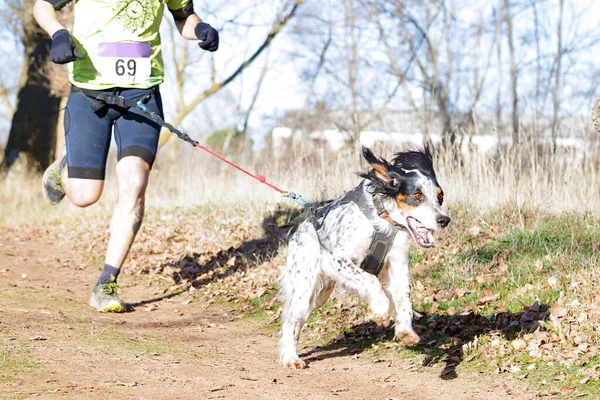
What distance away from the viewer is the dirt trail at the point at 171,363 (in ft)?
11.1

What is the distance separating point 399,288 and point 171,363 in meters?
1.35

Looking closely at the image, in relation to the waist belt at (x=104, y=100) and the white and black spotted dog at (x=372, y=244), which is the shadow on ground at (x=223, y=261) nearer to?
the waist belt at (x=104, y=100)

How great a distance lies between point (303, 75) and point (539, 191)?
12.3 meters

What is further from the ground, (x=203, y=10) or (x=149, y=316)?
(x=203, y=10)

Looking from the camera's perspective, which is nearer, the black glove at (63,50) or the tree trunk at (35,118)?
the black glove at (63,50)

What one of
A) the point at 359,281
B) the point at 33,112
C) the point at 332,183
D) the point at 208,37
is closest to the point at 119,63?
the point at 208,37

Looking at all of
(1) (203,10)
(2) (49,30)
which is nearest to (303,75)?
(1) (203,10)

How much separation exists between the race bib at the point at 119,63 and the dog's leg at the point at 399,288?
2.43 meters

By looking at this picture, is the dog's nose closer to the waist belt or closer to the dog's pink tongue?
the dog's pink tongue

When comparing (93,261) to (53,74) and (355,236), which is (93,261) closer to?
(355,236)

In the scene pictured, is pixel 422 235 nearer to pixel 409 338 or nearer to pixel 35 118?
pixel 409 338

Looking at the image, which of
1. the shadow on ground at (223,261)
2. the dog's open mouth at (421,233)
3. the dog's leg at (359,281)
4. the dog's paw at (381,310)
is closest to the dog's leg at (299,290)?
the dog's leg at (359,281)

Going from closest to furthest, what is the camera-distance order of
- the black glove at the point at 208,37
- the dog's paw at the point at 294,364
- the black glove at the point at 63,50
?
1. the dog's paw at the point at 294,364
2. the black glove at the point at 63,50
3. the black glove at the point at 208,37

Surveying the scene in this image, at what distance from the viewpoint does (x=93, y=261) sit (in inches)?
319
